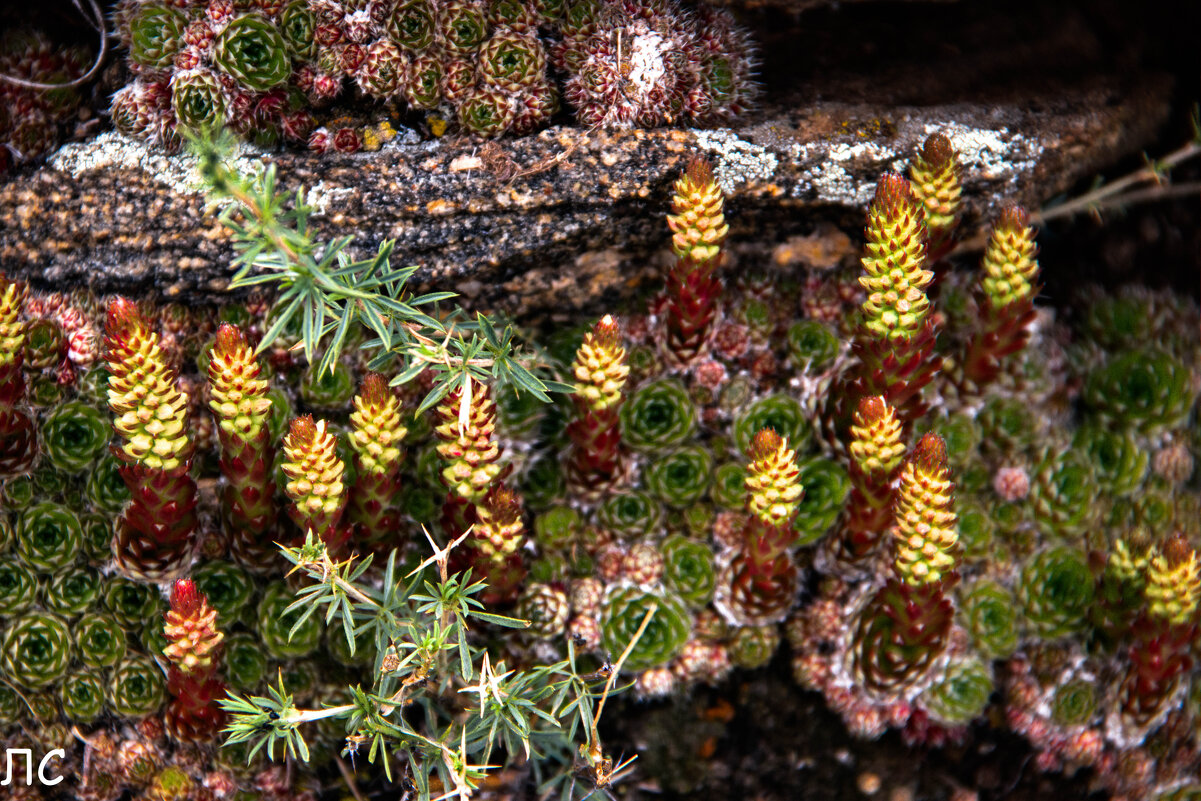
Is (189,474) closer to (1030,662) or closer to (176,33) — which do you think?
(176,33)

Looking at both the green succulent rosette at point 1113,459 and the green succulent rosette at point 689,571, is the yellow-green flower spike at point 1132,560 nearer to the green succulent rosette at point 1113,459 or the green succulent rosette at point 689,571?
the green succulent rosette at point 1113,459

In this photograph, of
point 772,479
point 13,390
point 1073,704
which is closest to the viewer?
point 772,479

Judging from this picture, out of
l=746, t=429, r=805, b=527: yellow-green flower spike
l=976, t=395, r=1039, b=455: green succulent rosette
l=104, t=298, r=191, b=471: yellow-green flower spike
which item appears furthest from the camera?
l=976, t=395, r=1039, b=455: green succulent rosette

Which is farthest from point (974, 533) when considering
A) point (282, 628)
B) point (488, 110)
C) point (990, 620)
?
point (282, 628)

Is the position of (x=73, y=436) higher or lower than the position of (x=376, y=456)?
lower

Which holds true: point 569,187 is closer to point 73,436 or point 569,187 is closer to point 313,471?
point 313,471

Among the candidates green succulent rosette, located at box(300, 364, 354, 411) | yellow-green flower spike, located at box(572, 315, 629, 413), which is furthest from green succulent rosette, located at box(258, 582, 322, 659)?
yellow-green flower spike, located at box(572, 315, 629, 413)

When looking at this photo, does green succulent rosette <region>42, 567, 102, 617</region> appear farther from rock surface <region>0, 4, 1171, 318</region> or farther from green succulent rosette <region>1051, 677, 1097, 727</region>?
green succulent rosette <region>1051, 677, 1097, 727</region>

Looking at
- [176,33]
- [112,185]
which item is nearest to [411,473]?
[112,185]
